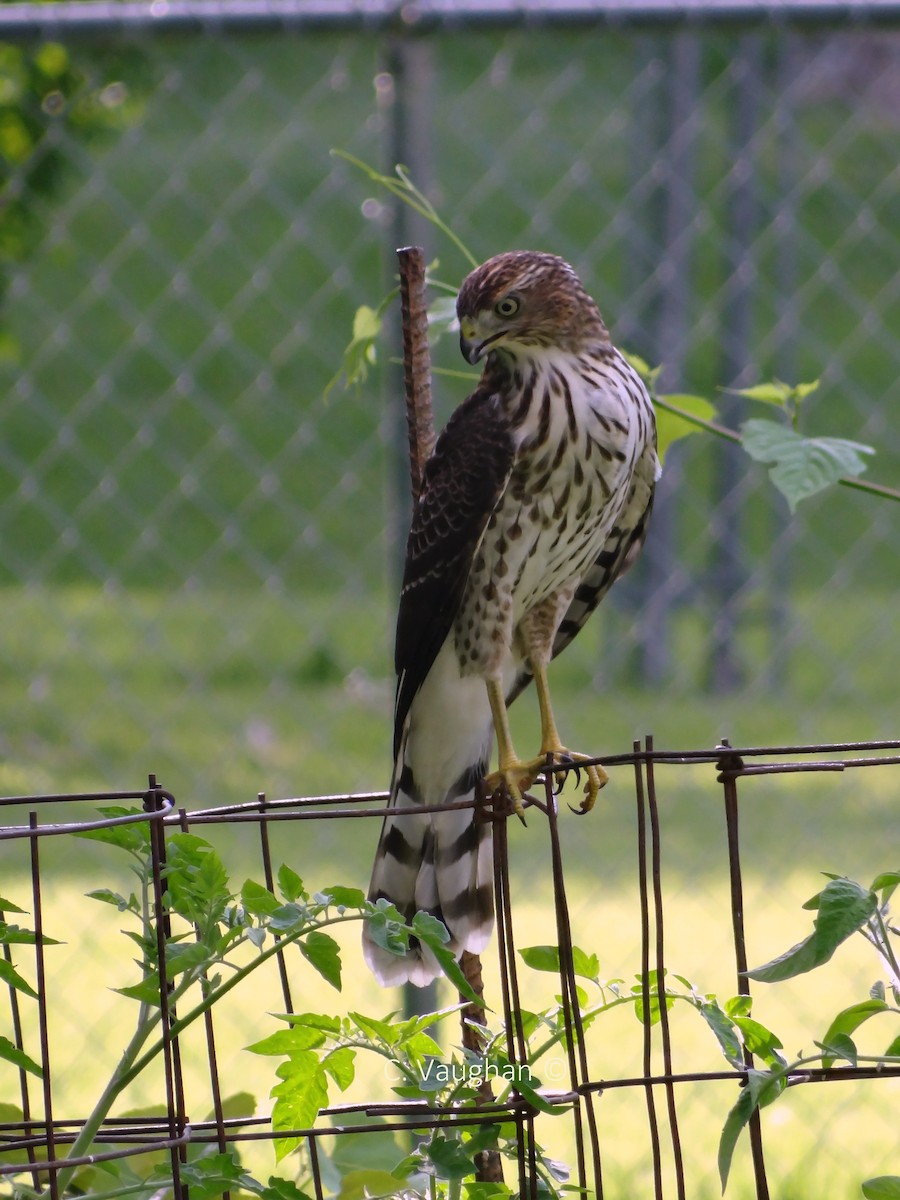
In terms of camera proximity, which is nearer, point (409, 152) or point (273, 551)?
point (409, 152)

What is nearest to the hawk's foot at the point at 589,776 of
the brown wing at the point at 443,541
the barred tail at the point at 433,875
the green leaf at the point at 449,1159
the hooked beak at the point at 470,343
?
the barred tail at the point at 433,875

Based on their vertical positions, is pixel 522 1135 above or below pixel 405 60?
below

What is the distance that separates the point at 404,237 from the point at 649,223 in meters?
3.44

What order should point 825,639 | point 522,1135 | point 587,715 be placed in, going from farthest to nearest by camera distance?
point 825,639 → point 587,715 → point 522,1135

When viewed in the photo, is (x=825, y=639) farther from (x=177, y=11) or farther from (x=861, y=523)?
(x=177, y=11)

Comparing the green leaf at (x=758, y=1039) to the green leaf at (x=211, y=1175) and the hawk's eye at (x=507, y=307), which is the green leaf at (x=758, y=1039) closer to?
the green leaf at (x=211, y=1175)

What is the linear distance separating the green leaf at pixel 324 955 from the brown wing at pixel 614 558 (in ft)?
4.97

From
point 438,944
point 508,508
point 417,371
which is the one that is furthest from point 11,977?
point 508,508

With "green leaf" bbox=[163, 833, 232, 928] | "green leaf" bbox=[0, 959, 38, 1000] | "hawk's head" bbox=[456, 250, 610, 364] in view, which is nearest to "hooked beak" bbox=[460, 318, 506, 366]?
"hawk's head" bbox=[456, 250, 610, 364]

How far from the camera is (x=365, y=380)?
3.53 metres

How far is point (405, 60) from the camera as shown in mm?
3311

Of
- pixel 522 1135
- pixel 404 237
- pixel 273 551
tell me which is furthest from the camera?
pixel 273 551

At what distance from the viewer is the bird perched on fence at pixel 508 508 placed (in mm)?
2521

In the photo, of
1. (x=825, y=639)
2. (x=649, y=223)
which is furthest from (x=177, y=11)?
(x=825, y=639)
